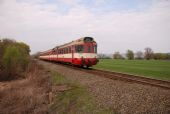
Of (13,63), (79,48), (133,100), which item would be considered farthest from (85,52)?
(13,63)

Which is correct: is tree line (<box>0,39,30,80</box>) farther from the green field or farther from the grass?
the grass

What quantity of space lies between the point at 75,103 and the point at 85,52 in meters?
11.9

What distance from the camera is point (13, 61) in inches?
1582

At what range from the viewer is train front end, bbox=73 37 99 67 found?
21125 mm

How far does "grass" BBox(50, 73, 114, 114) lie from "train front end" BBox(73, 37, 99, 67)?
937 centimetres

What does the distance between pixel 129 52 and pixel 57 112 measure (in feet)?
309

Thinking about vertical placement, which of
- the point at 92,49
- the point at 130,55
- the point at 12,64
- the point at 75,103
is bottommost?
the point at 75,103

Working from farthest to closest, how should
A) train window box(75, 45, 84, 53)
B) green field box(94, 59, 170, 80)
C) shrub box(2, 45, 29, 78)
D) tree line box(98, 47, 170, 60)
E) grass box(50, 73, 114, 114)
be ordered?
tree line box(98, 47, 170, 60) → shrub box(2, 45, 29, 78) → train window box(75, 45, 84, 53) → green field box(94, 59, 170, 80) → grass box(50, 73, 114, 114)

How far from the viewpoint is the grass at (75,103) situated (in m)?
8.04

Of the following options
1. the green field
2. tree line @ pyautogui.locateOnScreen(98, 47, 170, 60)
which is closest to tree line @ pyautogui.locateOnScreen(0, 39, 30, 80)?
the green field

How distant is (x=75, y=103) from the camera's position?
9555 mm

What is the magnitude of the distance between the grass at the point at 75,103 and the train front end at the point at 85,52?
→ 30.8ft

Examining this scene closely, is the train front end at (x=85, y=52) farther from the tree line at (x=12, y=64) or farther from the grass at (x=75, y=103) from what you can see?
the tree line at (x=12, y=64)

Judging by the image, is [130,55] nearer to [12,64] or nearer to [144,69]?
[12,64]
